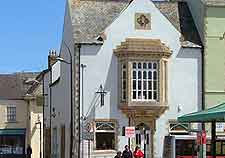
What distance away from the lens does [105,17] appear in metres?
46.9

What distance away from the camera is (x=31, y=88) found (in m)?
74.1

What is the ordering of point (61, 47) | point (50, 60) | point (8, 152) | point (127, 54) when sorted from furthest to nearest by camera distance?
point (8, 152), point (50, 60), point (61, 47), point (127, 54)

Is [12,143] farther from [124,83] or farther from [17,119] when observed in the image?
[124,83]

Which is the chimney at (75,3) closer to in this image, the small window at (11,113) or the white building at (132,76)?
the white building at (132,76)

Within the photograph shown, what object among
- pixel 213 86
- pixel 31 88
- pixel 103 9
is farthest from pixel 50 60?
pixel 213 86

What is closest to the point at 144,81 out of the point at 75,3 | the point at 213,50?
the point at 213,50

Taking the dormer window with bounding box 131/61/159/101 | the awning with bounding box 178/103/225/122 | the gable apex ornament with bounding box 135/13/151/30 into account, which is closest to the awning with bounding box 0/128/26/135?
the dormer window with bounding box 131/61/159/101

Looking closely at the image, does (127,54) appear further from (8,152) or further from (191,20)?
(8,152)

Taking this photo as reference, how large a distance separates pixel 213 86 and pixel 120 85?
6.61 meters

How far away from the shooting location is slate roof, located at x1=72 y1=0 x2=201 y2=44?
1806 inches

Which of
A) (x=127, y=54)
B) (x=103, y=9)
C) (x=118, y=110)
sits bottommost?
(x=118, y=110)

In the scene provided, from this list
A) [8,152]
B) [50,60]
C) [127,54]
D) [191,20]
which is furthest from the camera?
[8,152]

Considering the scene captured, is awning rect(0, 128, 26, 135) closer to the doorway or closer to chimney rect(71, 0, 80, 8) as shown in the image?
chimney rect(71, 0, 80, 8)

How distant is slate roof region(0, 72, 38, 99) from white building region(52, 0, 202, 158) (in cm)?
2991
